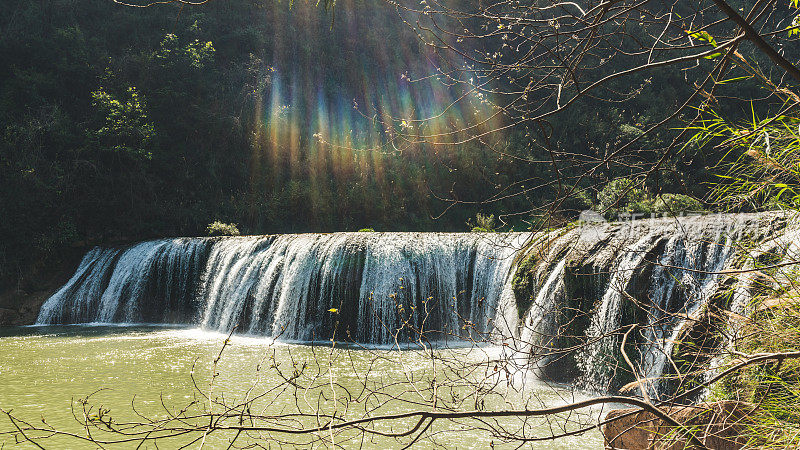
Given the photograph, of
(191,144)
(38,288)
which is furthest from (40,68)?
(38,288)

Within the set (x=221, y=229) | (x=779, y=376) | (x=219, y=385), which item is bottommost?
(x=219, y=385)

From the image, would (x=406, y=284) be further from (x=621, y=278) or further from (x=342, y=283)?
(x=621, y=278)

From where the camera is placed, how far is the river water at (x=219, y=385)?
5.14 metres

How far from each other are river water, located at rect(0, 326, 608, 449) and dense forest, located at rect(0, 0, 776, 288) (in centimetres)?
730

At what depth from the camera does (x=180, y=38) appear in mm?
23625

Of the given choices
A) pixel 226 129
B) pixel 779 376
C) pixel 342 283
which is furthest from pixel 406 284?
pixel 226 129

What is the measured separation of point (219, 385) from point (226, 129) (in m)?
17.1

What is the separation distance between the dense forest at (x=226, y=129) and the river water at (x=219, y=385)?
7.30 metres

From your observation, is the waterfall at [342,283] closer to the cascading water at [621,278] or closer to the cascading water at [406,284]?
the cascading water at [406,284]

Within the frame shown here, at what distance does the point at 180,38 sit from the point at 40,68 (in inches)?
226

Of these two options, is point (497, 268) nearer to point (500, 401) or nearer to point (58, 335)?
point (500, 401)

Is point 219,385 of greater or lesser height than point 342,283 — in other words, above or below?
below

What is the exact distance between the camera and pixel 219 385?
7.04 meters

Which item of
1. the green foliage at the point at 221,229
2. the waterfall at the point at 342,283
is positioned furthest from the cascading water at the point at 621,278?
the green foliage at the point at 221,229
